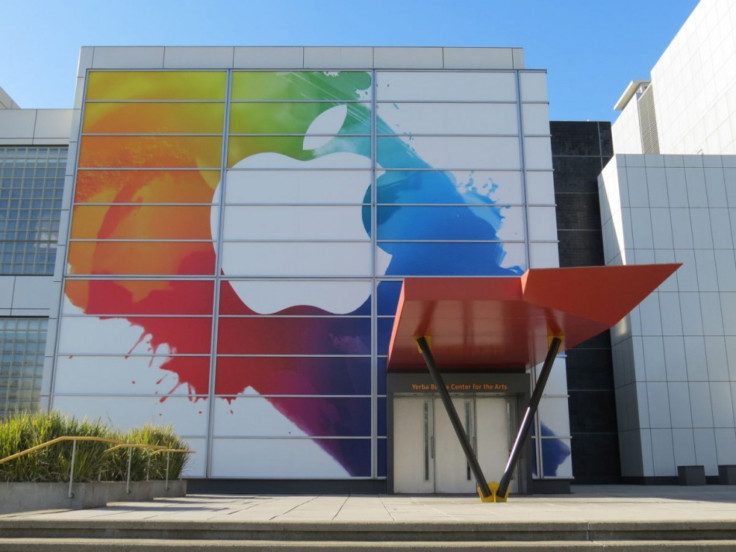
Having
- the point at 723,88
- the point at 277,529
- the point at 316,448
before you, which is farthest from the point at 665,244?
the point at 277,529

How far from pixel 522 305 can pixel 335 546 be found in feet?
25.8

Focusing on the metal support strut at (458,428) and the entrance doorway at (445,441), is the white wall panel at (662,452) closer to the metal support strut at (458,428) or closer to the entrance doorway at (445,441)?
the entrance doorway at (445,441)

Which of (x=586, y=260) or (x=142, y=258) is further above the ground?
(x=586, y=260)

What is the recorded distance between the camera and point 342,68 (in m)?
26.1

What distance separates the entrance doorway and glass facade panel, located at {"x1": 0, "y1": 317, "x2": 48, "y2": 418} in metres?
12.9

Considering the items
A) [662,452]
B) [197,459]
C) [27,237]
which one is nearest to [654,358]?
[662,452]

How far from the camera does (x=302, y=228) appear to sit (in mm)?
24469

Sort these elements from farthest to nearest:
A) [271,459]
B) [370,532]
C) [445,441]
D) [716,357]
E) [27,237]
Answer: [716,357] → [27,237] → [445,441] → [271,459] → [370,532]

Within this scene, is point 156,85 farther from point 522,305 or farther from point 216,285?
point 522,305

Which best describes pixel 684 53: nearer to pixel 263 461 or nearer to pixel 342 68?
pixel 342 68

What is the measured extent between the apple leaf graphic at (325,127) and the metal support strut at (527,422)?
10901 millimetres

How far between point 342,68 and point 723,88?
19.9 m

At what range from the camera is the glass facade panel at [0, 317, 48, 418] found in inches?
1041

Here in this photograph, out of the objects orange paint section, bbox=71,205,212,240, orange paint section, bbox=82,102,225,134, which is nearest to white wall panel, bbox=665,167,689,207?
orange paint section, bbox=82,102,225,134
